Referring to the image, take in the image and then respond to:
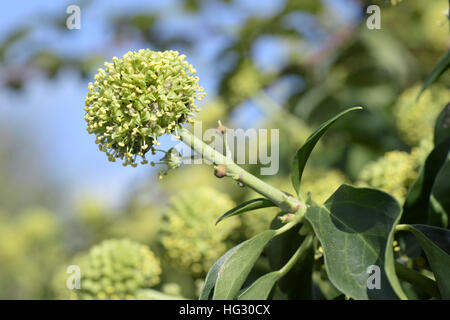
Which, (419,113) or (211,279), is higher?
(419,113)

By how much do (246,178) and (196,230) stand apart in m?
0.68

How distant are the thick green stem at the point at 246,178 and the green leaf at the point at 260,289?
117mm

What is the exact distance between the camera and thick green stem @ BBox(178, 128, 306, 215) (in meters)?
0.84

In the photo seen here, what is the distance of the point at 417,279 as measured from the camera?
0.87m

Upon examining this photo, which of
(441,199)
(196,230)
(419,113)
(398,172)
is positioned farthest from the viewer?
(419,113)

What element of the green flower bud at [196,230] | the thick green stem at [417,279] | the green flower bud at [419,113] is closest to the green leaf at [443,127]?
the thick green stem at [417,279]

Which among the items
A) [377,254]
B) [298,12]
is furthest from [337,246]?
[298,12]

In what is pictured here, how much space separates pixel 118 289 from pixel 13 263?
194 cm

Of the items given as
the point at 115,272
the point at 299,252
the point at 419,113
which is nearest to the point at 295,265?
the point at 299,252

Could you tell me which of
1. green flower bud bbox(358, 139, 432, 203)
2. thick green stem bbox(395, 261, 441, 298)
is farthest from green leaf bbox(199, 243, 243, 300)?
green flower bud bbox(358, 139, 432, 203)

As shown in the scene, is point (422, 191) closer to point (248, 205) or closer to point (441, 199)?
point (441, 199)

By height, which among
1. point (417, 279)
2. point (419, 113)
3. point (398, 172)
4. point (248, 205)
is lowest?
point (417, 279)

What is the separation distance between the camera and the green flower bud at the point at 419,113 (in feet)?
5.44
